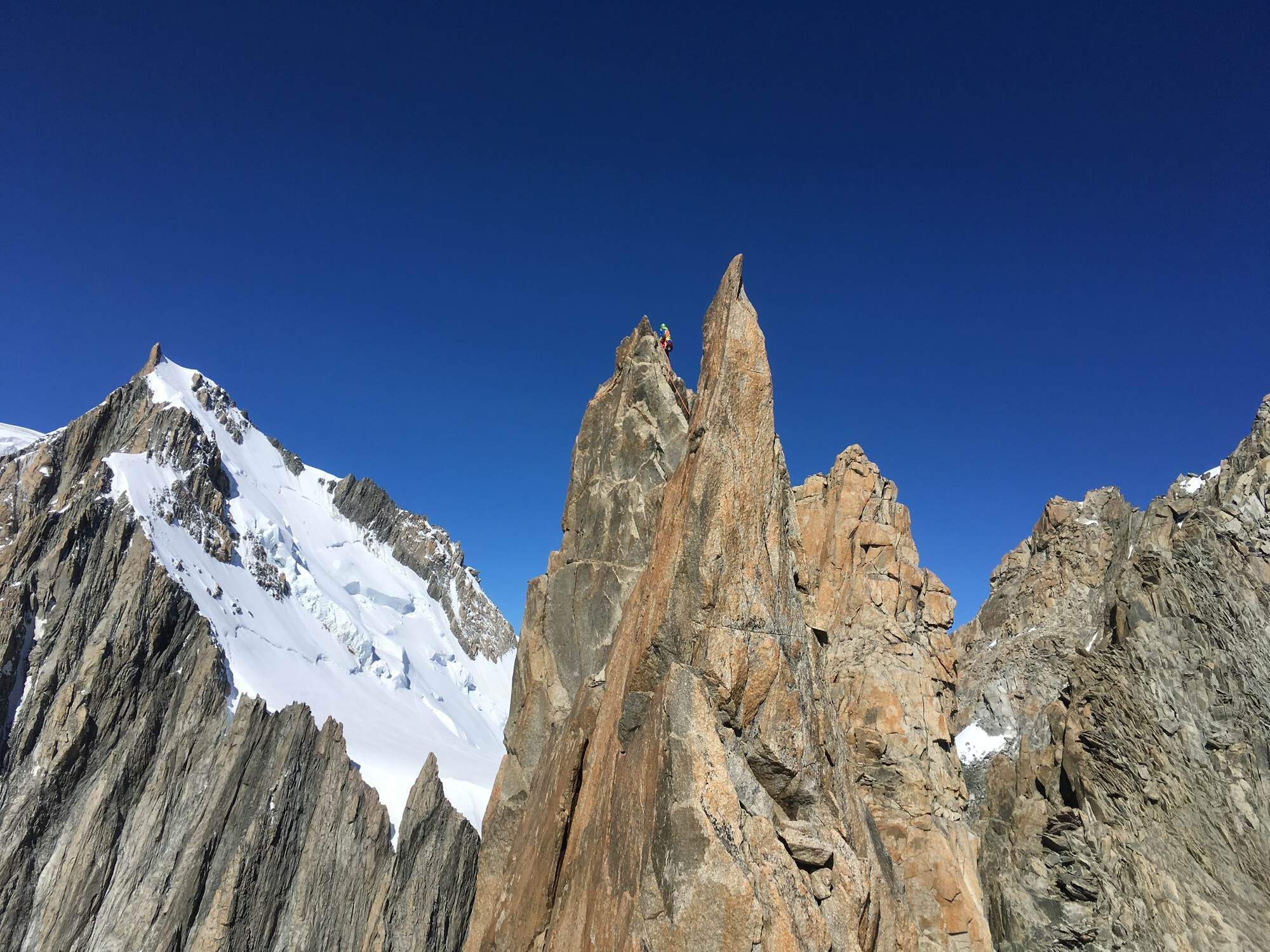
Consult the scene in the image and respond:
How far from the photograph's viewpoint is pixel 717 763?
29.2 ft

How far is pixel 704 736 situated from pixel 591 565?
12060mm

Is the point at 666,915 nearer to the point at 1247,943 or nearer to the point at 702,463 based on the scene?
the point at 702,463

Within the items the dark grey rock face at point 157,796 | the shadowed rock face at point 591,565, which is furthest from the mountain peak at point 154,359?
the shadowed rock face at point 591,565

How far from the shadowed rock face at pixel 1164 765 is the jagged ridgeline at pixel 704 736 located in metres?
0.08

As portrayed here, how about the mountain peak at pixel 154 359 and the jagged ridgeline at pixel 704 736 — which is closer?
the jagged ridgeline at pixel 704 736

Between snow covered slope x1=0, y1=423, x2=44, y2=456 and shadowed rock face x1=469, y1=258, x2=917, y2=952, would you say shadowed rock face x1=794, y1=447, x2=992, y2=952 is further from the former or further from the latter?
snow covered slope x1=0, y1=423, x2=44, y2=456

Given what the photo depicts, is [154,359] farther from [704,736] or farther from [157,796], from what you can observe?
[704,736]

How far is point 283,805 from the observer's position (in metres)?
46.6

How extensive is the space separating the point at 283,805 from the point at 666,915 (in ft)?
161

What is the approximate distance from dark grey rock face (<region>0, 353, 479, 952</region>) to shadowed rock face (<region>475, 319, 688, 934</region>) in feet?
102

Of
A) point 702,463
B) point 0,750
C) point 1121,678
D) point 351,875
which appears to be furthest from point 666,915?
point 0,750

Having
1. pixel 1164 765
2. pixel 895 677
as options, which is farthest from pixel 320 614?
pixel 1164 765

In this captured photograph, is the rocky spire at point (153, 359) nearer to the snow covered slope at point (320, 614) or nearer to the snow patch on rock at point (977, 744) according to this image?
the snow covered slope at point (320, 614)

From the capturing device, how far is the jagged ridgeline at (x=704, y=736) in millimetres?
9680
